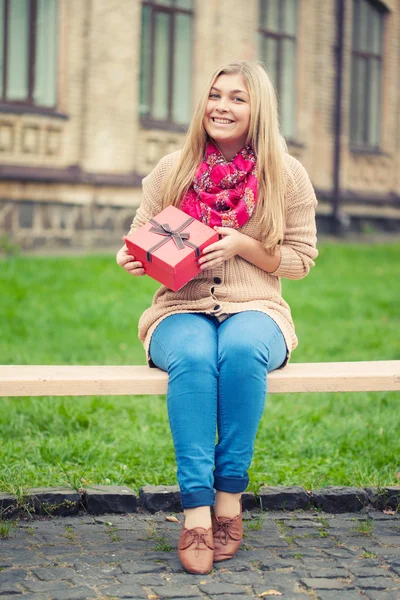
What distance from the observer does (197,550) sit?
3.34 m

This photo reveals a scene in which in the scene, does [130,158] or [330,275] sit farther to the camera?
[130,158]

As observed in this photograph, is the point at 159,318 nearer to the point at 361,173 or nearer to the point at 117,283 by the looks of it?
the point at 117,283

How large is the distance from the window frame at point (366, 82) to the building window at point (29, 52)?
24.6 ft

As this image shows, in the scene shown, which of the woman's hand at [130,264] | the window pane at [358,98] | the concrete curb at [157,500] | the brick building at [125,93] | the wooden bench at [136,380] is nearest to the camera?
the wooden bench at [136,380]

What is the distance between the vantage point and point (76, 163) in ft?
43.5

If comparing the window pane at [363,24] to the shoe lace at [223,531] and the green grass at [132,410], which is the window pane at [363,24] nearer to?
the green grass at [132,410]

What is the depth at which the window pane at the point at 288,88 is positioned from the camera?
17.1m

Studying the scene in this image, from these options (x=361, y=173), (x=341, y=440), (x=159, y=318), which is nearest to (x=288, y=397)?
(x=341, y=440)

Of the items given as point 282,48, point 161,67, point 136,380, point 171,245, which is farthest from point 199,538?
point 282,48

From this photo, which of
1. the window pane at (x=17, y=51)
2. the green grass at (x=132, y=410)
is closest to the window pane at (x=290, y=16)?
the window pane at (x=17, y=51)

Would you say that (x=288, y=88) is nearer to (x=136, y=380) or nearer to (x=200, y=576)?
(x=136, y=380)

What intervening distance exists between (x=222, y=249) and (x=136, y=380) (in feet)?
1.96

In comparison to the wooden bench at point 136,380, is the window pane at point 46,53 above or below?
above

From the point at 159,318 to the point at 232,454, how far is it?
26.5 inches
